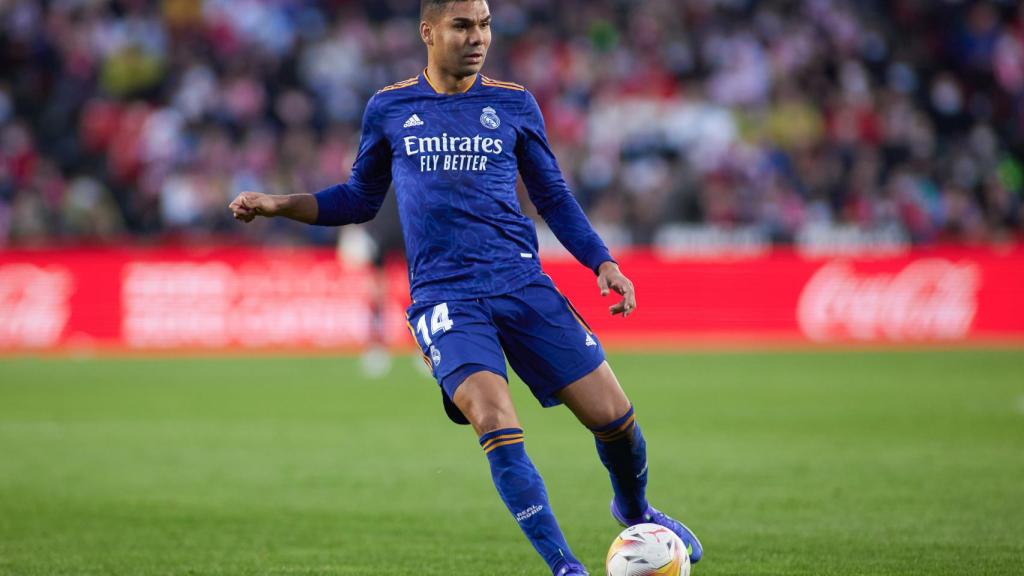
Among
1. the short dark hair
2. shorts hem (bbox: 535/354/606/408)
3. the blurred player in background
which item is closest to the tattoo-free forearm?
the short dark hair

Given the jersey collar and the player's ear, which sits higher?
the player's ear

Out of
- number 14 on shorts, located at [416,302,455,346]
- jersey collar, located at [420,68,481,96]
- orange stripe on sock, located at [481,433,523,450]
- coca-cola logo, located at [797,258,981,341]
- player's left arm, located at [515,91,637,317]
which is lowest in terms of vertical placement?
coca-cola logo, located at [797,258,981,341]

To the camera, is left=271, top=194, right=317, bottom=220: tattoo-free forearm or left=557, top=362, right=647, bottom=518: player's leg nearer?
left=557, top=362, right=647, bottom=518: player's leg

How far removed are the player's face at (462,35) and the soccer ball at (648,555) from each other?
7.14 ft

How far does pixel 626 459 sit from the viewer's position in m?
6.24

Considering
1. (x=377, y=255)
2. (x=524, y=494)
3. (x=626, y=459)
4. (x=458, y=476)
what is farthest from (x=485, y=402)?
(x=377, y=255)

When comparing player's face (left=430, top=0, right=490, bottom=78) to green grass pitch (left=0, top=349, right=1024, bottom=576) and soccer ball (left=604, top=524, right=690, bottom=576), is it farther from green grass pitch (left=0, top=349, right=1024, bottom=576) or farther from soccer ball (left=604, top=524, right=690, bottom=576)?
green grass pitch (left=0, top=349, right=1024, bottom=576)

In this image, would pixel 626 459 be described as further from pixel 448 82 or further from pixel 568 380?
pixel 448 82

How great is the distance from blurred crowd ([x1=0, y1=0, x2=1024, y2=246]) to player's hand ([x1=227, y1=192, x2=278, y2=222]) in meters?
17.0

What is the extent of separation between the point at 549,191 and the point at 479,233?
45cm

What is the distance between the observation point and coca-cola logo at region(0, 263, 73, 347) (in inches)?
841

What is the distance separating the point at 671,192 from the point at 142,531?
689 inches

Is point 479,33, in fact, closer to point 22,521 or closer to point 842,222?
point 22,521

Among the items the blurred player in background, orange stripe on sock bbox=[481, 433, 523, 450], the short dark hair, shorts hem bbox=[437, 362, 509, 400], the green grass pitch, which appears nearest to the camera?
orange stripe on sock bbox=[481, 433, 523, 450]
